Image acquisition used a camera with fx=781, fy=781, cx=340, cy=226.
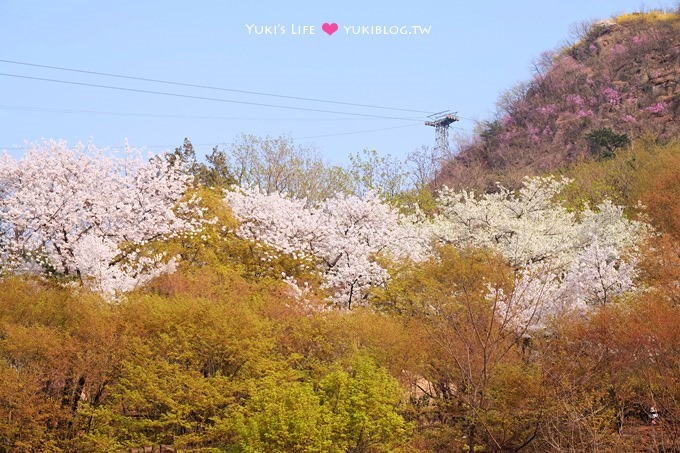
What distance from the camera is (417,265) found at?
80.1ft

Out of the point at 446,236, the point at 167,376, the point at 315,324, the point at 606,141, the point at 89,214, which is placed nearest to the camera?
the point at 167,376

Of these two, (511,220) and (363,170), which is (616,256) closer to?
(511,220)

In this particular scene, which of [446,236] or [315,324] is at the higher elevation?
[446,236]

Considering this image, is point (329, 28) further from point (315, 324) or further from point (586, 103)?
point (586, 103)

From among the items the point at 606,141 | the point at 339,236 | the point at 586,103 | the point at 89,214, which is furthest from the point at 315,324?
the point at 586,103

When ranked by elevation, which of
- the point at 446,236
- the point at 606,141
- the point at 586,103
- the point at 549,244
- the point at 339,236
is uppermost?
the point at 586,103

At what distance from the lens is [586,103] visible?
65.3m

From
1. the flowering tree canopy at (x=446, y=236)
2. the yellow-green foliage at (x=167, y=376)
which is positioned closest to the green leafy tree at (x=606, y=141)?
the flowering tree canopy at (x=446, y=236)

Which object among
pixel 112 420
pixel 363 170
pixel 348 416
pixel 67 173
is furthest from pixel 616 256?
pixel 363 170

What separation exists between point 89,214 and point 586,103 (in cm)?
5009

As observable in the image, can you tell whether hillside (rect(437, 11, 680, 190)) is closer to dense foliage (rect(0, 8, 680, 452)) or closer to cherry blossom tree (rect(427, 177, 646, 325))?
cherry blossom tree (rect(427, 177, 646, 325))

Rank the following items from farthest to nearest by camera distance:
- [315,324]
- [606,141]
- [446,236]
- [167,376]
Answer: [606,141] → [446,236] → [315,324] → [167,376]

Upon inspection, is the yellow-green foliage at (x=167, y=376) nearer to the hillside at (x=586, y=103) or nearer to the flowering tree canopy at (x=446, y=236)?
the flowering tree canopy at (x=446, y=236)

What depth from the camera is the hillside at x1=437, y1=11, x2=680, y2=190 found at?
190ft
